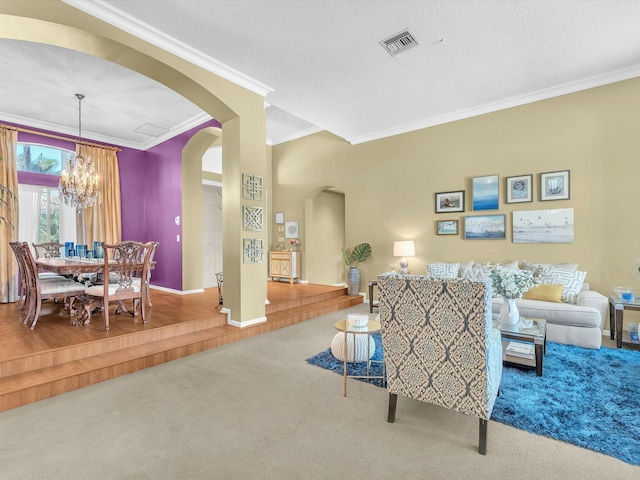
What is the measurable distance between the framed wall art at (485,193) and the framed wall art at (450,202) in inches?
7.3

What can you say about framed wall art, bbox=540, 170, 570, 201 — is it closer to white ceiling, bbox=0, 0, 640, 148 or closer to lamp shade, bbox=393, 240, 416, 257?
white ceiling, bbox=0, 0, 640, 148

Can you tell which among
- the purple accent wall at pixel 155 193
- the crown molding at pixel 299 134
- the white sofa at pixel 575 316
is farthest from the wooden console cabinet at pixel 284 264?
the white sofa at pixel 575 316

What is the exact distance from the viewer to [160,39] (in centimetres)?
323

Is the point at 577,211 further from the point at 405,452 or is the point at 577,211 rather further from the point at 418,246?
the point at 405,452

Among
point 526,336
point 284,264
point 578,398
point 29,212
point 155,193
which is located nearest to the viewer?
point 578,398

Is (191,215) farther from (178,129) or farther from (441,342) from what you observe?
(441,342)

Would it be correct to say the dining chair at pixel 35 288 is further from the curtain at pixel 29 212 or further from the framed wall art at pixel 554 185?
the framed wall art at pixel 554 185

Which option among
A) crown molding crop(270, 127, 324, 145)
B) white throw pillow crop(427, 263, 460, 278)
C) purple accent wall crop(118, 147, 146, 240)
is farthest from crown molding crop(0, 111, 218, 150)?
white throw pillow crop(427, 263, 460, 278)

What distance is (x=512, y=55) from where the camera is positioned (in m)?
3.62

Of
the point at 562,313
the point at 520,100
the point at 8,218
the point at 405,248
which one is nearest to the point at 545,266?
the point at 562,313

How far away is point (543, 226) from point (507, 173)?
92 centimetres

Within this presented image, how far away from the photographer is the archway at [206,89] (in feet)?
8.64

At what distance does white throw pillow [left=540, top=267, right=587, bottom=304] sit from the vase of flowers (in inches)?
54.4

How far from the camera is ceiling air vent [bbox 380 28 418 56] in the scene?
10.7 ft
